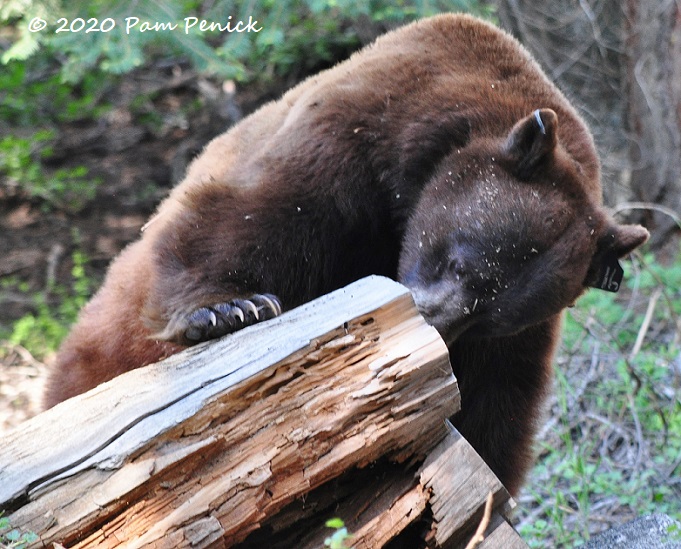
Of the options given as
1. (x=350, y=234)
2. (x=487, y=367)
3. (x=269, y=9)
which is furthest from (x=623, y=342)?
(x=269, y=9)

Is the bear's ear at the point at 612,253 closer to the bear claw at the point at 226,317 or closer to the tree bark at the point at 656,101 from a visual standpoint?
the bear claw at the point at 226,317

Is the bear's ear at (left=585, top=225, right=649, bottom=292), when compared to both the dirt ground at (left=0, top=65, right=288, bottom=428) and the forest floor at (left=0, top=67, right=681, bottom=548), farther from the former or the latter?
the dirt ground at (left=0, top=65, right=288, bottom=428)

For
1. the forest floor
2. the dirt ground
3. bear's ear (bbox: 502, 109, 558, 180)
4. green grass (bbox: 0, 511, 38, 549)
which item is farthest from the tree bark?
green grass (bbox: 0, 511, 38, 549)

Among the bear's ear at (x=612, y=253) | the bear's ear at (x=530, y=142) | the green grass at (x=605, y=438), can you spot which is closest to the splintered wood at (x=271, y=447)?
the bear's ear at (x=530, y=142)

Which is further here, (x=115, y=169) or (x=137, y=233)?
(x=115, y=169)

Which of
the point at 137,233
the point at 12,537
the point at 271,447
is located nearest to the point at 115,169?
the point at 137,233

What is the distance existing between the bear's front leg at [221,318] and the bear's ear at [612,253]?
140cm

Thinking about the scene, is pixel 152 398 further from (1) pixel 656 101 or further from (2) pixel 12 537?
(1) pixel 656 101

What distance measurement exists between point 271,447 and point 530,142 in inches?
64.1

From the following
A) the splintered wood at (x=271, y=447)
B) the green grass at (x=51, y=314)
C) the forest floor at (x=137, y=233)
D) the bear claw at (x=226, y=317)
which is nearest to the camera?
the splintered wood at (x=271, y=447)

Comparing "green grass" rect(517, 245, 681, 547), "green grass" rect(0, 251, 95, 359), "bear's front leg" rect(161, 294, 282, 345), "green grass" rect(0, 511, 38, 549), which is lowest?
"green grass" rect(517, 245, 681, 547)

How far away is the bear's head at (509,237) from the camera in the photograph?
122 inches

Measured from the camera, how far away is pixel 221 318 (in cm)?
294

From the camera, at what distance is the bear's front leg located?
2.92 m
